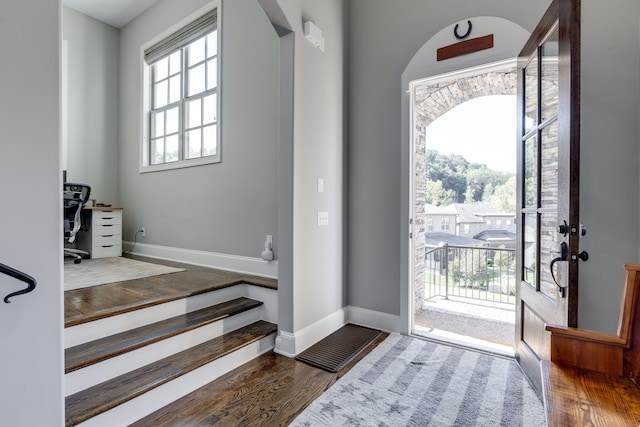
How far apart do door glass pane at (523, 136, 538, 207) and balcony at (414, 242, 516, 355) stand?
1.54 m

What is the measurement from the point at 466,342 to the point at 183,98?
418cm

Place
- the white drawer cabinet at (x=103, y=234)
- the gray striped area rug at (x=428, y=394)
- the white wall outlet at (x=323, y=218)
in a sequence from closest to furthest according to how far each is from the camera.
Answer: the gray striped area rug at (x=428, y=394) → the white wall outlet at (x=323, y=218) → the white drawer cabinet at (x=103, y=234)

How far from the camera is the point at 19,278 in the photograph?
107 cm

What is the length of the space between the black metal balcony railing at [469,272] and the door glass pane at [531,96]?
9.38ft

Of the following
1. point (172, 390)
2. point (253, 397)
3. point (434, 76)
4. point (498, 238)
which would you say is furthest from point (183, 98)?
point (498, 238)

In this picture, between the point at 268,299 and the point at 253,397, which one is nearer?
the point at 253,397

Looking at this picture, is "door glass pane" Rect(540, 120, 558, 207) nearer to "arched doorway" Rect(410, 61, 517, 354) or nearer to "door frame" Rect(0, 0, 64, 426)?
"arched doorway" Rect(410, 61, 517, 354)

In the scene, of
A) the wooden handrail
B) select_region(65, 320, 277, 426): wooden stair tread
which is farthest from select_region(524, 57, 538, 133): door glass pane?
select_region(65, 320, 277, 426): wooden stair tread

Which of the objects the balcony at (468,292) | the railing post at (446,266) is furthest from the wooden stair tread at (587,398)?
the railing post at (446,266)

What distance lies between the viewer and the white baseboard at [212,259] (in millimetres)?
3215

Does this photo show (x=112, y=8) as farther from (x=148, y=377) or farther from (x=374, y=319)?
(x=374, y=319)

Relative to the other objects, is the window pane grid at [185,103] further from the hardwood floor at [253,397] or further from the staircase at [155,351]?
the hardwood floor at [253,397]

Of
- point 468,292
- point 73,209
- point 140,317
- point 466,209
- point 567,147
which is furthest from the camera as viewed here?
point 466,209

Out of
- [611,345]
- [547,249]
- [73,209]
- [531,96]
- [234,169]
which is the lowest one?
[611,345]
